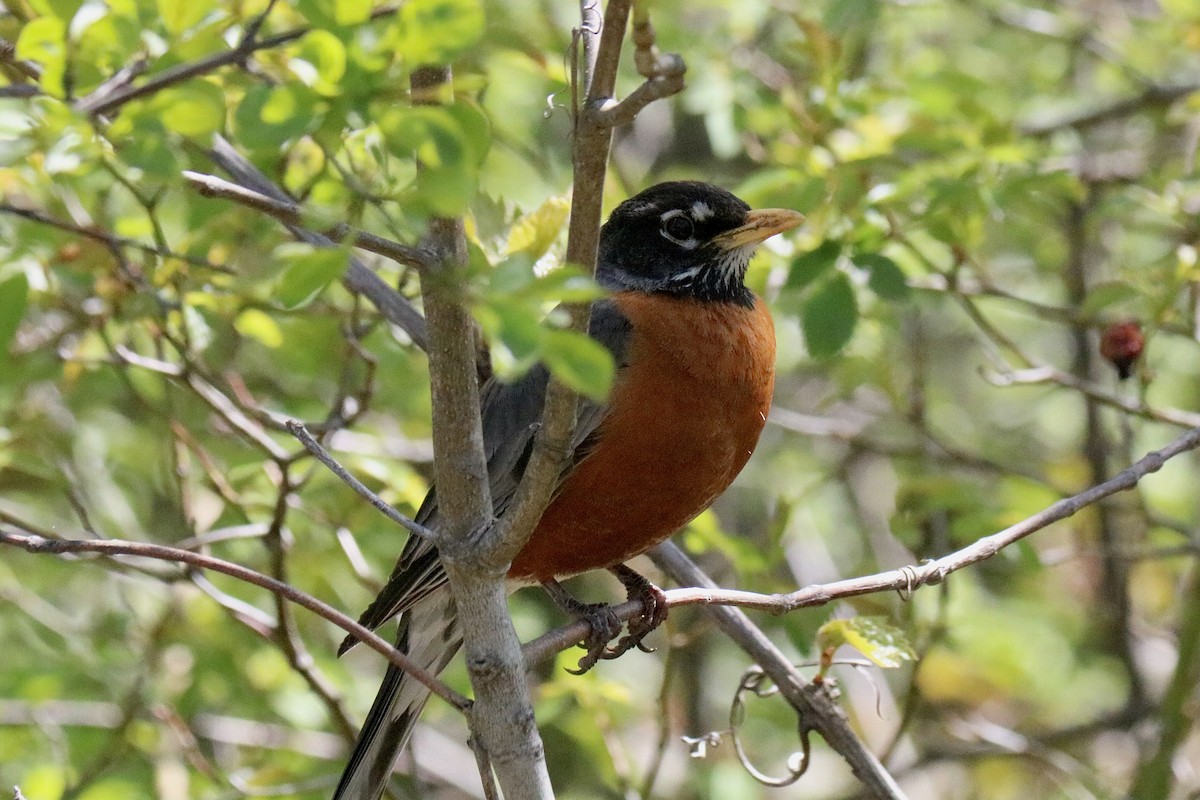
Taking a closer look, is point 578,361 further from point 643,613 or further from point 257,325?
point 257,325

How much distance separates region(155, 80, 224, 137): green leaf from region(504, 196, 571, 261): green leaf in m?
0.82

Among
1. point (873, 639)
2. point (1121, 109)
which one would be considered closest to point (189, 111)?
point (873, 639)

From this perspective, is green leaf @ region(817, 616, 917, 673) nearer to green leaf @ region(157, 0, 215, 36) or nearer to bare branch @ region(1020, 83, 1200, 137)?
green leaf @ region(157, 0, 215, 36)

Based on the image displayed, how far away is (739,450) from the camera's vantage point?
Result: 11.1ft

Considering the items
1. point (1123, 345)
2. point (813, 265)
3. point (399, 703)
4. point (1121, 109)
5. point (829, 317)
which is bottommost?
point (1123, 345)

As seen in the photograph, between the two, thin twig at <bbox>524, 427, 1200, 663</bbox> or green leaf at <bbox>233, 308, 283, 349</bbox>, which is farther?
green leaf at <bbox>233, 308, 283, 349</bbox>

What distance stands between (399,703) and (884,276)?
1.67 m

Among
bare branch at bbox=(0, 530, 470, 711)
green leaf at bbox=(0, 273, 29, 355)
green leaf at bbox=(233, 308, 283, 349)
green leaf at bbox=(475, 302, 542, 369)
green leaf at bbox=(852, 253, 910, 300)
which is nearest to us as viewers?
green leaf at bbox=(475, 302, 542, 369)

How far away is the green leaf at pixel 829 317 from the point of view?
3.40m

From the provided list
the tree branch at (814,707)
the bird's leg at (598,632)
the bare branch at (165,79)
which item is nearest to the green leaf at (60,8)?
the bare branch at (165,79)

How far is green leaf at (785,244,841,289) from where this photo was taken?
3.47m

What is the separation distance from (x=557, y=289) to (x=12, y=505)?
4.08 m

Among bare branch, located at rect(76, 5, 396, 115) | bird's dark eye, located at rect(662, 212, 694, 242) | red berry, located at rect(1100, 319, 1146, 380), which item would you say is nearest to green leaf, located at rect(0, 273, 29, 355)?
bare branch, located at rect(76, 5, 396, 115)

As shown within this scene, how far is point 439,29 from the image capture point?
1969 millimetres
